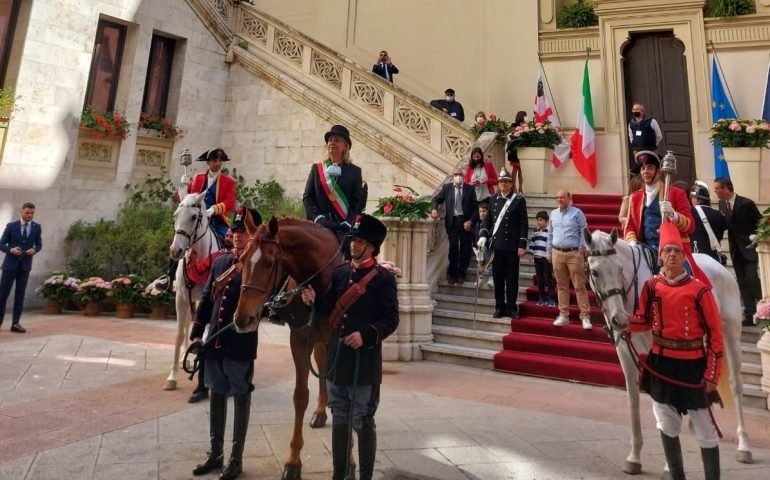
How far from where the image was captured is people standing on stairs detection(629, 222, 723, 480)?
114 inches

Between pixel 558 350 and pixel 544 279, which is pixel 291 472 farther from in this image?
→ pixel 544 279

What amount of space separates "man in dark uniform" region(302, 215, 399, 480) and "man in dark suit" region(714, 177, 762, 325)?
19.3ft

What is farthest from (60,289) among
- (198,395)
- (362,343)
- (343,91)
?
(362,343)

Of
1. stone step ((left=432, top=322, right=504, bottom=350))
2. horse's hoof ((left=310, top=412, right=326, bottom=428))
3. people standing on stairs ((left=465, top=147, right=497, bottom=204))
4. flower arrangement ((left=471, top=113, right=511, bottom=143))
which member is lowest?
horse's hoof ((left=310, top=412, right=326, bottom=428))

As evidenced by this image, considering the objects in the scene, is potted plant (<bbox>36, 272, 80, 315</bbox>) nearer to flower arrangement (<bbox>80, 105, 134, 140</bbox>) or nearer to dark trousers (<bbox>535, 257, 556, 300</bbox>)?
flower arrangement (<bbox>80, 105, 134, 140</bbox>)

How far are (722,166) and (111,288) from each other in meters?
14.6

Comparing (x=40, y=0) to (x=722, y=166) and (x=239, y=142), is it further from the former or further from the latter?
(x=722, y=166)

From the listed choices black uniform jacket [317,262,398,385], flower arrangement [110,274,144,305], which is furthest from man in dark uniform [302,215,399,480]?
flower arrangement [110,274,144,305]

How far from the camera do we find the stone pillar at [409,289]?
6.96 m

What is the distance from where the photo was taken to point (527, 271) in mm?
8570

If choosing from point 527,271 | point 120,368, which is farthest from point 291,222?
point 527,271

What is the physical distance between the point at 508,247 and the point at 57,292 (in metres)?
9.41

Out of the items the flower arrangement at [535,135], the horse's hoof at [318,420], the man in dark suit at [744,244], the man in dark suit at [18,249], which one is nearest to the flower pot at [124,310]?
the man in dark suit at [18,249]

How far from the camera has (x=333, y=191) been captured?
4465 millimetres
